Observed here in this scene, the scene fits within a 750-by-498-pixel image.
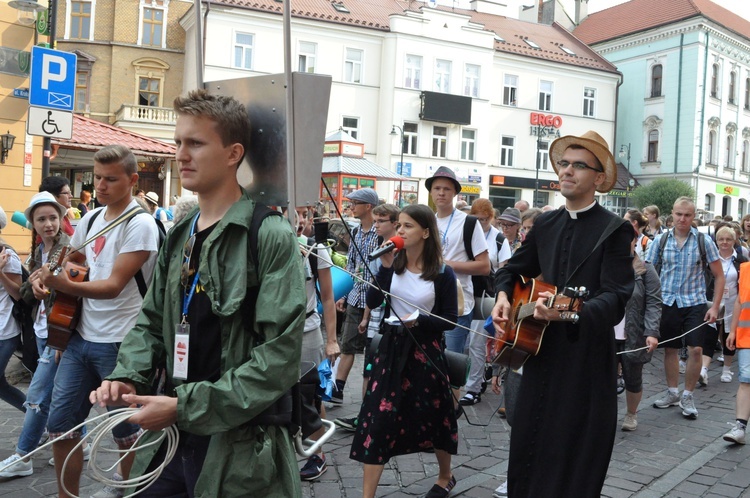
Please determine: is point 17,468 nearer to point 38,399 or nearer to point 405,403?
point 38,399

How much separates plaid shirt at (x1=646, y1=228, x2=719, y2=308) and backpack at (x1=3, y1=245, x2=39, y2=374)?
20.1ft

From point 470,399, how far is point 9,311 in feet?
14.6

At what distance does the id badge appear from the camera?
7.90 feet

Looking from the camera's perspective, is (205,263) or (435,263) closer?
(205,263)

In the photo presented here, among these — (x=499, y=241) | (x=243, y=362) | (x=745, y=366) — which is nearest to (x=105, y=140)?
(x=499, y=241)

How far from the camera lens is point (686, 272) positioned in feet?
25.6

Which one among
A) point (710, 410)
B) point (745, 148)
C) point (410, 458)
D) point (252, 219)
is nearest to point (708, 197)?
point (745, 148)

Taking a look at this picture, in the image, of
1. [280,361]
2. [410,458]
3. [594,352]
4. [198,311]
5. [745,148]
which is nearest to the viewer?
[280,361]

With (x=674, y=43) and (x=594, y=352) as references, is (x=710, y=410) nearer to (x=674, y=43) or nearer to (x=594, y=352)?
(x=594, y=352)

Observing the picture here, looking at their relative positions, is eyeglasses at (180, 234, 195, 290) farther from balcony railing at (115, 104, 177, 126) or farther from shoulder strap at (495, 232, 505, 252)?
balcony railing at (115, 104, 177, 126)

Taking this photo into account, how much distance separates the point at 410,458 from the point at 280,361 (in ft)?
12.2

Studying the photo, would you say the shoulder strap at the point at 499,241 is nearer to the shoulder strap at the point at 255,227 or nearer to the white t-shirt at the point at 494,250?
the white t-shirt at the point at 494,250

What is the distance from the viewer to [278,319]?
2.30m

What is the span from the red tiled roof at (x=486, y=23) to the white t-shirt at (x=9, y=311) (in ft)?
95.9
